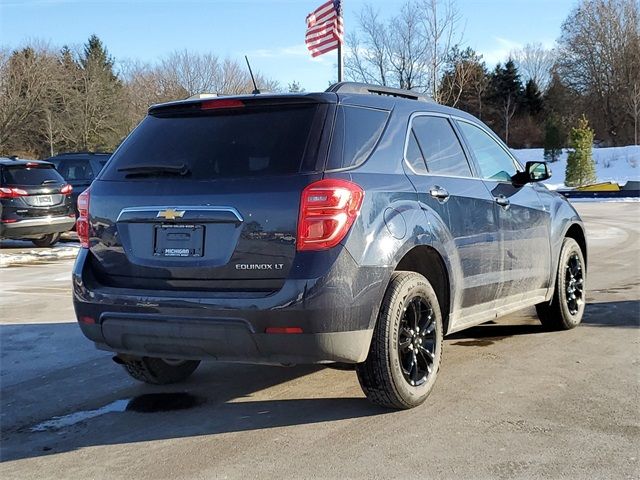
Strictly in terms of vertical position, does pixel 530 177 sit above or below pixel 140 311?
above

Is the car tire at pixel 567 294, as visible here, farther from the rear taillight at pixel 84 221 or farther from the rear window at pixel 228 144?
the rear taillight at pixel 84 221

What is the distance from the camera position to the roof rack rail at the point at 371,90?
4.29 meters

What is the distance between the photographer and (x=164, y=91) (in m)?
53.5

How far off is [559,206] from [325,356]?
11.1 feet

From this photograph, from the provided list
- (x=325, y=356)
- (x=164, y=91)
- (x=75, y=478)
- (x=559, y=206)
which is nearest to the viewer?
(x=75, y=478)

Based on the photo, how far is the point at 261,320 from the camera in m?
3.61

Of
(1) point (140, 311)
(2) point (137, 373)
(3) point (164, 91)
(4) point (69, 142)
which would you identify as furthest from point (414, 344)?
→ (3) point (164, 91)

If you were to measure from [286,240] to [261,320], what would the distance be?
1.39 feet

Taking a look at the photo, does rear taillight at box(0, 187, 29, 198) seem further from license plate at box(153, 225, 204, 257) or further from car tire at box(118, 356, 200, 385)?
license plate at box(153, 225, 204, 257)

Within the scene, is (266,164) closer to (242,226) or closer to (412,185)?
(242,226)

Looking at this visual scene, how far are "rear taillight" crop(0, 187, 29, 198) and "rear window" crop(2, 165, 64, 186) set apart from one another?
13 cm

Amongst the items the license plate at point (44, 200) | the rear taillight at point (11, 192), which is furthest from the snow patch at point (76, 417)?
the license plate at point (44, 200)

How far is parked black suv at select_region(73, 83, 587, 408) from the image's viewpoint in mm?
3646

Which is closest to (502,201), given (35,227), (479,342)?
(479,342)
